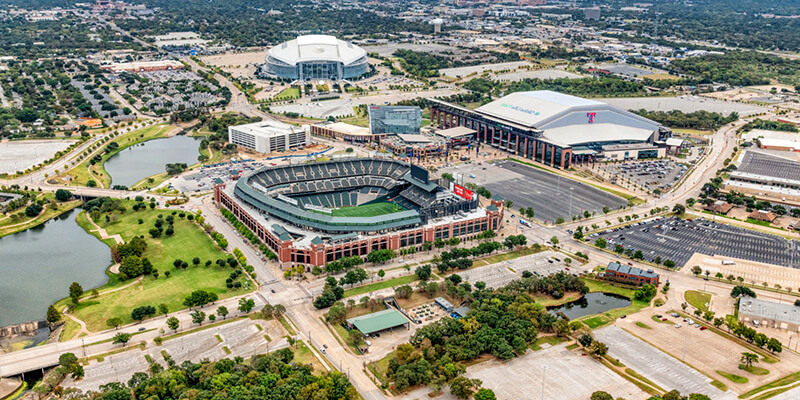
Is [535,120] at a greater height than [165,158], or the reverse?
[535,120]

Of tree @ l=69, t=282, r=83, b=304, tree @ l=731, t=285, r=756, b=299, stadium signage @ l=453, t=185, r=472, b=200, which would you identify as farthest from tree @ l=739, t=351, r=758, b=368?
tree @ l=69, t=282, r=83, b=304

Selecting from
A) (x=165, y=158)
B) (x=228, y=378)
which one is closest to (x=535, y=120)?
(x=165, y=158)

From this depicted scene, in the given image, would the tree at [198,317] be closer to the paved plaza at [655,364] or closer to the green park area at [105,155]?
the paved plaza at [655,364]

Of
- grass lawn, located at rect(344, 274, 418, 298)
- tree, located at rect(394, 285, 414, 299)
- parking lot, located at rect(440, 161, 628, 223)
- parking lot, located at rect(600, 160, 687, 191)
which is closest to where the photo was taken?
tree, located at rect(394, 285, 414, 299)

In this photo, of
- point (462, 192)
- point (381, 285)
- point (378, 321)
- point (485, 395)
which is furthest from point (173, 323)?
point (462, 192)

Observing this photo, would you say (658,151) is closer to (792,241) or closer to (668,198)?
(668,198)

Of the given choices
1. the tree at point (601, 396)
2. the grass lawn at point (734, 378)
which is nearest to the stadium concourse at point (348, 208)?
the tree at point (601, 396)

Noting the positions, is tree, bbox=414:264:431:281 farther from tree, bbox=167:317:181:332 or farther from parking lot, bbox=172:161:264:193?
parking lot, bbox=172:161:264:193
